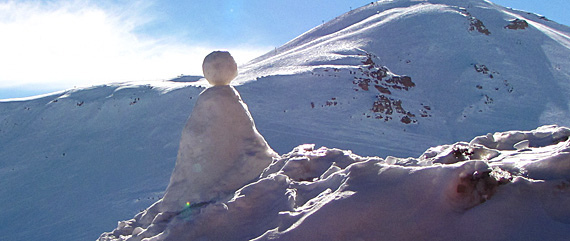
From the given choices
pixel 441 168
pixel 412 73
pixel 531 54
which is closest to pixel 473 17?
pixel 531 54

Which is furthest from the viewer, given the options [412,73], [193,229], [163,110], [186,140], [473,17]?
[473,17]

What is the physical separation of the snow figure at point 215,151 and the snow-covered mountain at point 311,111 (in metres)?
6.38

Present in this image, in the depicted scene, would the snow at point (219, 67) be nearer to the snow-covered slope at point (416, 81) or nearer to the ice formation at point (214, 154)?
the ice formation at point (214, 154)

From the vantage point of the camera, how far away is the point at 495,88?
26328mm

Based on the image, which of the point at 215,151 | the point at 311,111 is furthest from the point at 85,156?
the point at 215,151

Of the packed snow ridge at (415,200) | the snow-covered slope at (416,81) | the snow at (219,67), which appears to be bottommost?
the snow-covered slope at (416,81)

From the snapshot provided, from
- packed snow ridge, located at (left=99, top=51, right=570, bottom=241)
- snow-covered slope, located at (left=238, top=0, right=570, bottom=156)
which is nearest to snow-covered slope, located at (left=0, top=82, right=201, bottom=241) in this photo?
snow-covered slope, located at (left=238, top=0, right=570, bottom=156)

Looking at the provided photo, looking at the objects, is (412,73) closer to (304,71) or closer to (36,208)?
(304,71)

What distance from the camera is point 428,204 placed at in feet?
11.2

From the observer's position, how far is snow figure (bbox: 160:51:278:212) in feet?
20.2

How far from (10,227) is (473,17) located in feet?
118

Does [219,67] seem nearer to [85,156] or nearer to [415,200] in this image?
[415,200]

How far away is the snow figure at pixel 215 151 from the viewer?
616cm

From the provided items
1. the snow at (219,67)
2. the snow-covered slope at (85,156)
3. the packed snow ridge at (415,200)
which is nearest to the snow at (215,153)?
the snow at (219,67)
